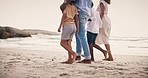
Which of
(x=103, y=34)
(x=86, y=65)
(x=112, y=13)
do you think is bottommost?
(x=86, y=65)

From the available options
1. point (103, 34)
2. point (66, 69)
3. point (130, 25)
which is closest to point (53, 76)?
point (66, 69)

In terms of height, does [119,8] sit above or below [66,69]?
above

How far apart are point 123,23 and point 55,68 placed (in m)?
1.35

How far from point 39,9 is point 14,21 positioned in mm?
450

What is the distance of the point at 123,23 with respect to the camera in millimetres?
3488

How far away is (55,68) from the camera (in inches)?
94.5

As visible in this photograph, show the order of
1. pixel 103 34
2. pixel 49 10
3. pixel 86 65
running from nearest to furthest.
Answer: pixel 86 65, pixel 49 10, pixel 103 34

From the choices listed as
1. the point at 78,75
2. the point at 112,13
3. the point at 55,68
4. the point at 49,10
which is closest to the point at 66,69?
the point at 55,68

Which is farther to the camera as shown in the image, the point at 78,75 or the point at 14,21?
the point at 14,21

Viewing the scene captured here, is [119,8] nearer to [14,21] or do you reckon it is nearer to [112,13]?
[112,13]

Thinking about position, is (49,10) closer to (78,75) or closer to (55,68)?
(55,68)

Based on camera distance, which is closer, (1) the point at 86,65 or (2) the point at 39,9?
(1) the point at 86,65

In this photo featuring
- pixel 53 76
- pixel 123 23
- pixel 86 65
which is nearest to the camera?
pixel 53 76

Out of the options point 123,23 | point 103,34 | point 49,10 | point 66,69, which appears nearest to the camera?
point 66,69
